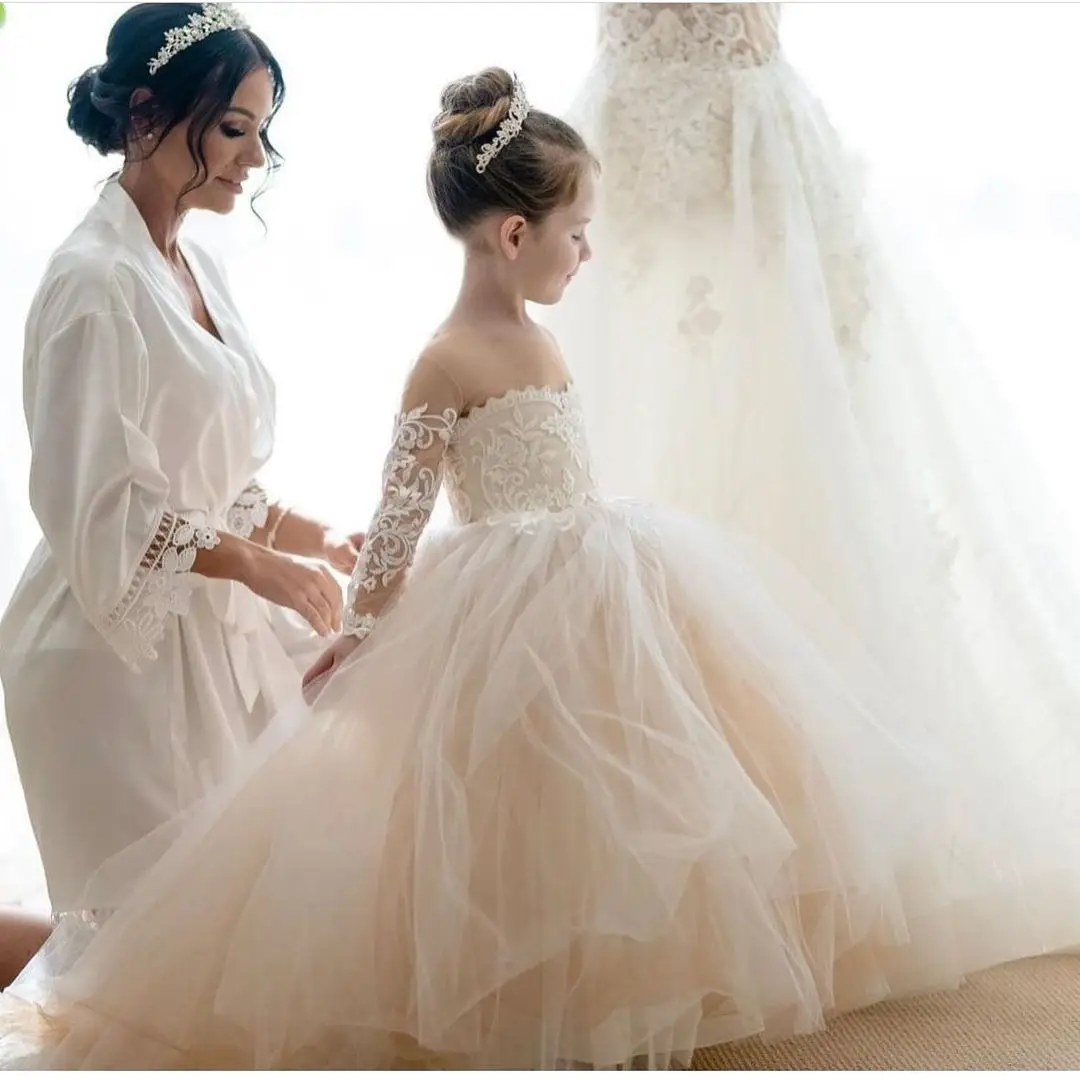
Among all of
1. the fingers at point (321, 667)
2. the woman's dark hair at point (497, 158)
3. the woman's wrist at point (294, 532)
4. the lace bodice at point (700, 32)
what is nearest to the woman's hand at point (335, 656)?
the fingers at point (321, 667)

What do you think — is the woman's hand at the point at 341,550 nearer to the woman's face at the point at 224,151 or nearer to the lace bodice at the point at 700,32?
the woman's face at the point at 224,151

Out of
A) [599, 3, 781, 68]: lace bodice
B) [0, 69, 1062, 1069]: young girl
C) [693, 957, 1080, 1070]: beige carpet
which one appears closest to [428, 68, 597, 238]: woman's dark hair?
[0, 69, 1062, 1069]: young girl

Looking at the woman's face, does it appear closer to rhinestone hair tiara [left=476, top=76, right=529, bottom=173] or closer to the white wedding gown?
rhinestone hair tiara [left=476, top=76, right=529, bottom=173]

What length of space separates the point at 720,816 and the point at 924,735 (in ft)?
1.19

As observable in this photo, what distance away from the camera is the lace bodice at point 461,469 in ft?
5.14

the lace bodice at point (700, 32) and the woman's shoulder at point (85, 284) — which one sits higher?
the lace bodice at point (700, 32)

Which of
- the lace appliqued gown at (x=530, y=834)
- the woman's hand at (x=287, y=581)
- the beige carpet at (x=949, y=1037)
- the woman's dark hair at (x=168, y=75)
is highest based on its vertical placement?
the woman's dark hair at (x=168, y=75)

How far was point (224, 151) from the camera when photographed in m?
1.67

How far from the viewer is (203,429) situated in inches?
64.9

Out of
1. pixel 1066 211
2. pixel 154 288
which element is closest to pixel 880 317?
pixel 1066 211

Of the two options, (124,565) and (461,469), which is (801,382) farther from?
(124,565)

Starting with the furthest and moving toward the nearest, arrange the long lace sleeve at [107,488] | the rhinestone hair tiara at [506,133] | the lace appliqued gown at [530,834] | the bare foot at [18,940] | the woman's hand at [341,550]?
the bare foot at [18,940]
the woman's hand at [341,550]
the rhinestone hair tiara at [506,133]
the long lace sleeve at [107,488]
the lace appliqued gown at [530,834]

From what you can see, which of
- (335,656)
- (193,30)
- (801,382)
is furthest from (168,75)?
(801,382)

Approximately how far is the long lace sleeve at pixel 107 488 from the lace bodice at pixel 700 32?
34.5 inches
